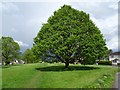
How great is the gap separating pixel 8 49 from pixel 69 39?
40.9m

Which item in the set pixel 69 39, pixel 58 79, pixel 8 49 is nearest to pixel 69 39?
pixel 69 39

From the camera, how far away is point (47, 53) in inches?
1673

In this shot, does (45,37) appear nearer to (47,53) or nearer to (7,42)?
(47,53)

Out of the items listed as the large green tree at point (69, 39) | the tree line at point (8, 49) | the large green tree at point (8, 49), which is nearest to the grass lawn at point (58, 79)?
the large green tree at point (69, 39)

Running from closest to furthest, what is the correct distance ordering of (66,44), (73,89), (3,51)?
1. (73,89)
2. (66,44)
3. (3,51)

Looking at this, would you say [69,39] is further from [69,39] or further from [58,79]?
[58,79]

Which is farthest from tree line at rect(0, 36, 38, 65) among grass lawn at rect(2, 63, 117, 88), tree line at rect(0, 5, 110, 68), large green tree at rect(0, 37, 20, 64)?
grass lawn at rect(2, 63, 117, 88)

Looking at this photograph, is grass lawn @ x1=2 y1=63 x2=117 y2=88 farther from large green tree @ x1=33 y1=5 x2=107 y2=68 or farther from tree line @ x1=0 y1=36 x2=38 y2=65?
tree line @ x1=0 y1=36 x2=38 y2=65

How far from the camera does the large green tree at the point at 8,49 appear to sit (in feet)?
250

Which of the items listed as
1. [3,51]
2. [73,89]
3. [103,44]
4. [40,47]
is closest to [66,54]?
[40,47]

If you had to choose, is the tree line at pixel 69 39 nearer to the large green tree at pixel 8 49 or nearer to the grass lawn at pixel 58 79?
the grass lawn at pixel 58 79

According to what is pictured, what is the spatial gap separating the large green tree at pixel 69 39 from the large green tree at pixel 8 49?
112 feet

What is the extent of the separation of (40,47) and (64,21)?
237 inches

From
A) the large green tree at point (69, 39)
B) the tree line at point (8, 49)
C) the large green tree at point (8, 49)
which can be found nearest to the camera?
the large green tree at point (69, 39)
